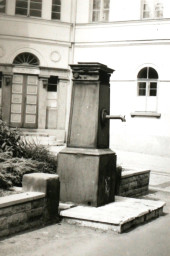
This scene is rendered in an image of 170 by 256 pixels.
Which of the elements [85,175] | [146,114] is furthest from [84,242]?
[146,114]

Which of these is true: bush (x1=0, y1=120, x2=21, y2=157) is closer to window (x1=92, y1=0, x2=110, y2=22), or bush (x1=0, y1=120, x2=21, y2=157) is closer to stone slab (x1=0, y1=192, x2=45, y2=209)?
stone slab (x1=0, y1=192, x2=45, y2=209)

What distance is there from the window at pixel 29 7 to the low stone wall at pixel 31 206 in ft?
46.7

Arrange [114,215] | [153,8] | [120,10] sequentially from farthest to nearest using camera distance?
[120,10] → [153,8] → [114,215]

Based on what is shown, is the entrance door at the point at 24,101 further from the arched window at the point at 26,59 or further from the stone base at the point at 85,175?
the stone base at the point at 85,175

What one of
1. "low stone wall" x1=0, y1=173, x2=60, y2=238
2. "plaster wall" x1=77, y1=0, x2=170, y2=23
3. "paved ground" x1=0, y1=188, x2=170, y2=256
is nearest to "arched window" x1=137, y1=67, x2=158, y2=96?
"plaster wall" x1=77, y1=0, x2=170, y2=23

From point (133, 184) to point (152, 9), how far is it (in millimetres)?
10850

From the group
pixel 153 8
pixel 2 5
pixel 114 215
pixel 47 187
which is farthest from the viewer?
pixel 2 5

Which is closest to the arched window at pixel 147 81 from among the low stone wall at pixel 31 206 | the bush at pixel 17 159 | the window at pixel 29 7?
the window at pixel 29 7

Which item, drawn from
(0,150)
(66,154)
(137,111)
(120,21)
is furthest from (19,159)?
(120,21)

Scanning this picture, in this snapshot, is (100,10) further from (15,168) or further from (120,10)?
(15,168)

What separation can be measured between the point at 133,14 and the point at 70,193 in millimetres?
12884

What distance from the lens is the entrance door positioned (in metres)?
18.9

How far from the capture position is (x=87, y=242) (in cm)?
539

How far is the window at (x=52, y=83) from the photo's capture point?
63.8ft
